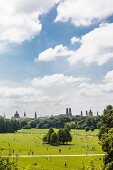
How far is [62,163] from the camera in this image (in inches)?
4026

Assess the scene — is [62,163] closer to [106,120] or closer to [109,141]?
[106,120]

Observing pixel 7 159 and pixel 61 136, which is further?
pixel 61 136

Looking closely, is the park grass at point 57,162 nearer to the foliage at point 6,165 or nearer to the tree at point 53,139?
the tree at point 53,139

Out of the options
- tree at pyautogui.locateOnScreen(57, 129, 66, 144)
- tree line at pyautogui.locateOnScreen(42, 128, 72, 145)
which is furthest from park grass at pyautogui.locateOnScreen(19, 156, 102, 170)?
tree at pyautogui.locateOnScreen(57, 129, 66, 144)

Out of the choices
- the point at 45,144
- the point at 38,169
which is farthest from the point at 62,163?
the point at 45,144

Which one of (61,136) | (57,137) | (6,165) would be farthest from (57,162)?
(6,165)

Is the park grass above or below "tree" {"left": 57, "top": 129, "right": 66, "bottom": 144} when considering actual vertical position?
below

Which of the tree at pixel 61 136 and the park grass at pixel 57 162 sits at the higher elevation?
the tree at pixel 61 136

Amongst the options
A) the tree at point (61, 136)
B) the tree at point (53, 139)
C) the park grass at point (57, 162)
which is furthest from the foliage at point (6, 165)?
the tree at point (61, 136)

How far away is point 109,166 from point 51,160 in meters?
55.5

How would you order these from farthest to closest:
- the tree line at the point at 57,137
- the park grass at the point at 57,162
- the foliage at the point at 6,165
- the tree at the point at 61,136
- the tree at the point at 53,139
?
the tree at the point at 61,136, the tree line at the point at 57,137, the tree at the point at 53,139, the park grass at the point at 57,162, the foliage at the point at 6,165

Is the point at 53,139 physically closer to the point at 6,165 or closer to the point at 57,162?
the point at 57,162

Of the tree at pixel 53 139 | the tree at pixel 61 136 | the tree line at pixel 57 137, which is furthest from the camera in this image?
the tree at pixel 61 136

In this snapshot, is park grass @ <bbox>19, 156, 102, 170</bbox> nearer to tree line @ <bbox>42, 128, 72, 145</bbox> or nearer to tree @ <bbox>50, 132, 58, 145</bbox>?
tree @ <bbox>50, 132, 58, 145</bbox>
